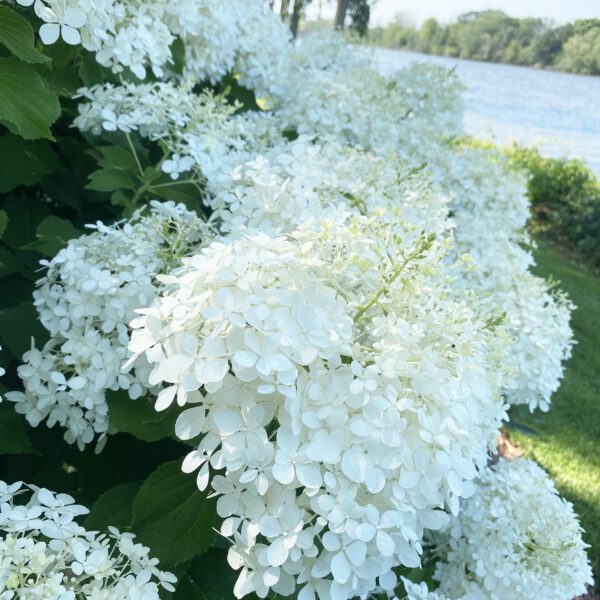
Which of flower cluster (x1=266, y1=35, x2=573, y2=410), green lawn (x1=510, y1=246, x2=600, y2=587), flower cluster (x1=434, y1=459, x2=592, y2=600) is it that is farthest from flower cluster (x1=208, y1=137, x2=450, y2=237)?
green lawn (x1=510, y1=246, x2=600, y2=587)

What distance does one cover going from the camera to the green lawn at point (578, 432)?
4220mm

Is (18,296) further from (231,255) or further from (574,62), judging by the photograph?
(574,62)

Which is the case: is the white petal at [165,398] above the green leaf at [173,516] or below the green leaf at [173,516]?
above

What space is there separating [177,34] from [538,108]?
16583 mm

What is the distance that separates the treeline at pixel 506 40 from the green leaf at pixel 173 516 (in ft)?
30.5

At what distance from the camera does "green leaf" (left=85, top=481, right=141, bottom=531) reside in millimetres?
1374

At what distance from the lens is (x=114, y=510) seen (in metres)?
1.40

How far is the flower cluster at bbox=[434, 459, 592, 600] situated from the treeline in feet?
28.4

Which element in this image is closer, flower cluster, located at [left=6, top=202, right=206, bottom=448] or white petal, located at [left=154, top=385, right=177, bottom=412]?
white petal, located at [left=154, top=385, right=177, bottom=412]

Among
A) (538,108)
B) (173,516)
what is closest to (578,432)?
(173,516)

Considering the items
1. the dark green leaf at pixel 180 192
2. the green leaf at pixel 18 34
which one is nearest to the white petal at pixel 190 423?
the green leaf at pixel 18 34

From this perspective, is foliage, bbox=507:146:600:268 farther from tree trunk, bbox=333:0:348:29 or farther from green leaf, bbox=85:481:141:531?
green leaf, bbox=85:481:141:531

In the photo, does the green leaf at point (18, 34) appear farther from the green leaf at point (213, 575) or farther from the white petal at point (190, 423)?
the green leaf at point (213, 575)

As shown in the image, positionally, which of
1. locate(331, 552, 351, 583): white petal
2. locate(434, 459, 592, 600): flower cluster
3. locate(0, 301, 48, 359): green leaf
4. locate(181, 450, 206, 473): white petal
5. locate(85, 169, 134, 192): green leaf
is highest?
locate(85, 169, 134, 192): green leaf
